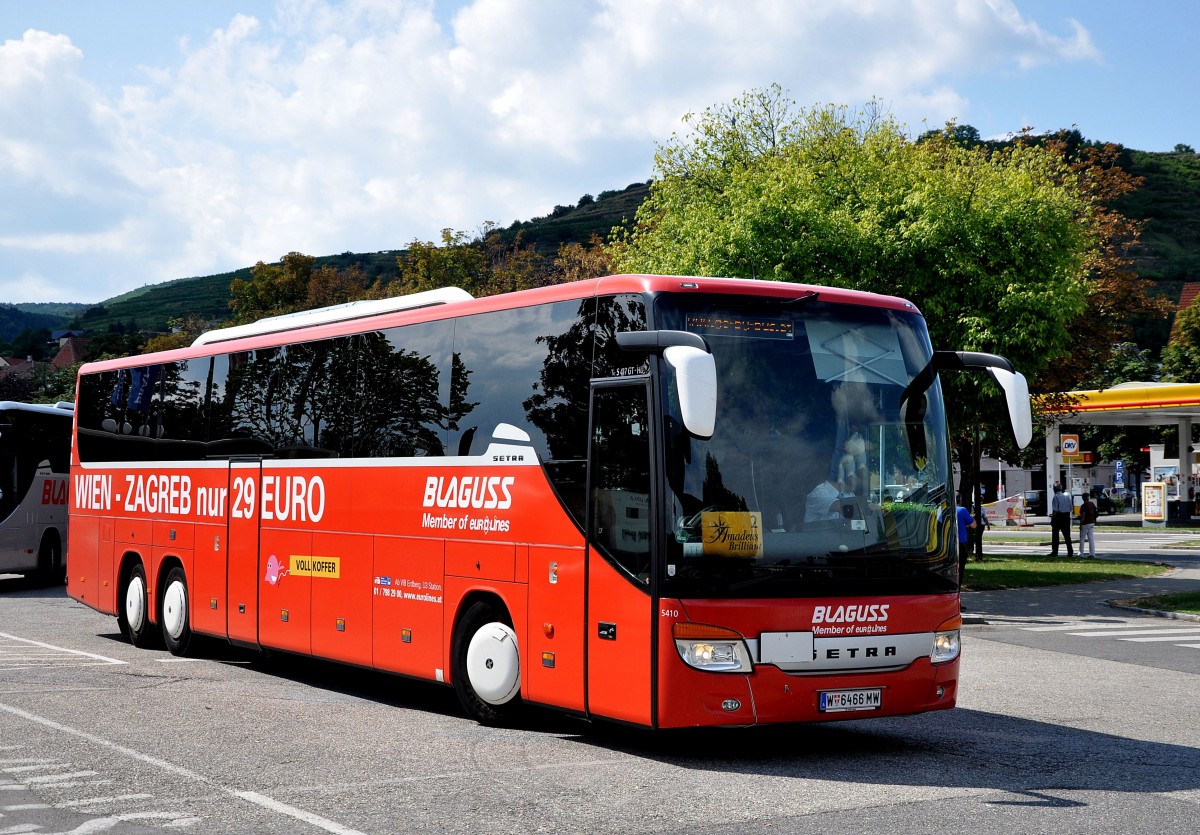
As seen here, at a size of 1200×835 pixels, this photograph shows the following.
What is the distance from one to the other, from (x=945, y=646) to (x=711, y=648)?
6.33 ft

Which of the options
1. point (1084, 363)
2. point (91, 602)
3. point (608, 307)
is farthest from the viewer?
point (1084, 363)

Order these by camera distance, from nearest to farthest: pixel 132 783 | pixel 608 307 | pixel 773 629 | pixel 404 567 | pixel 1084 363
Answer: pixel 132 783
pixel 773 629
pixel 608 307
pixel 404 567
pixel 1084 363

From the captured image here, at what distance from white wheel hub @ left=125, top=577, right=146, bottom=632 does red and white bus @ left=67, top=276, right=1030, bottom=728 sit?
4647mm

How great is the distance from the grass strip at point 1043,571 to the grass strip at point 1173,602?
301cm

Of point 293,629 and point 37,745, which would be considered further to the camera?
point 293,629

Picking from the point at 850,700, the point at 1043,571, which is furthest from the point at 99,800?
the point at 1043,571

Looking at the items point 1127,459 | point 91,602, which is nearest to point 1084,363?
point 91,602

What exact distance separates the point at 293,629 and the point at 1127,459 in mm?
79481

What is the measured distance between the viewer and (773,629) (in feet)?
29.0

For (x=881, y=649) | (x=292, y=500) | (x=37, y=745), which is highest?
(x=292, y=500)

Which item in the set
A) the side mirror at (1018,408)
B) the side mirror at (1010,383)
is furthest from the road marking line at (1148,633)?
the side mirror at (1018,408)

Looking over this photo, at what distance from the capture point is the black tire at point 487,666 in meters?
10.2

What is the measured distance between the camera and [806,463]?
358 inches

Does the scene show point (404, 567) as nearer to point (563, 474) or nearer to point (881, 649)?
point (563, 474)
